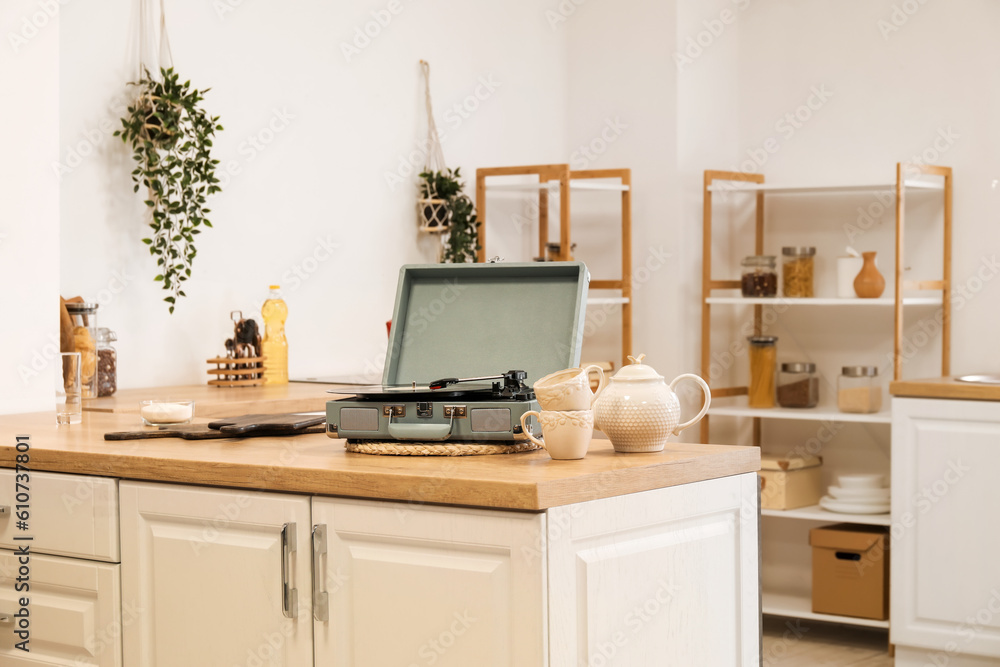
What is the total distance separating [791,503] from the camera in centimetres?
405

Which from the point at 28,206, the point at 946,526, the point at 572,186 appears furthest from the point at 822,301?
the point at 28,206

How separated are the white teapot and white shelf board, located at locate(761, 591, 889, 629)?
98.0 inches

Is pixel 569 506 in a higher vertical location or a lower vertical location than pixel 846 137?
lower

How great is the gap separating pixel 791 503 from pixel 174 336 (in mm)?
2356

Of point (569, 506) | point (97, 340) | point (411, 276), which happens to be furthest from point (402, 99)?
point (569, 506)

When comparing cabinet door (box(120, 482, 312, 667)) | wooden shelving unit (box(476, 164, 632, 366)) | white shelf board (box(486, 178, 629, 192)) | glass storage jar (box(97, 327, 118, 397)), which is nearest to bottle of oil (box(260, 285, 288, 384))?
glass storage jar (box(97, 327, 118, 397))

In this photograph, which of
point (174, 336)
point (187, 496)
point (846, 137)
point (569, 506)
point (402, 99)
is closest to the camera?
point (569, 506)

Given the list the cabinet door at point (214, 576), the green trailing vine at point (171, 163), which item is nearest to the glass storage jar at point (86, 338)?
the green trailing vine at point (171, 163)

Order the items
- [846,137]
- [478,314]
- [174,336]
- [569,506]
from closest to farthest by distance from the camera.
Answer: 1. [569,506]
2. [478,314]
3. [174,336]
4. [846,137]

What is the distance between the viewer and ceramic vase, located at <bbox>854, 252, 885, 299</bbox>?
3994 mm

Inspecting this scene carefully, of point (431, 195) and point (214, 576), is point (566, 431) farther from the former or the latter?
point (431, 195)

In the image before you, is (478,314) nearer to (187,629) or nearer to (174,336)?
(187,629)

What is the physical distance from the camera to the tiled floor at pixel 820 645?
12.5ft

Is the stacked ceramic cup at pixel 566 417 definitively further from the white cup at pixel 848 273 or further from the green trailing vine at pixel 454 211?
the white cup at pixel 848 273
